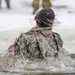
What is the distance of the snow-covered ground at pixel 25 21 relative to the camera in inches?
378

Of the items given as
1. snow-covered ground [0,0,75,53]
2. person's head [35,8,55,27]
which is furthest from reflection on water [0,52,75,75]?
snow-covered ground [0,0,75,53]

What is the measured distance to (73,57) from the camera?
6.88 meters

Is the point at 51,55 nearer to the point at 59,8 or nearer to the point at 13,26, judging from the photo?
the point at 13,26

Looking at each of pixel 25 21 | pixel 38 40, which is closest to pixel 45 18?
pixel 38 40

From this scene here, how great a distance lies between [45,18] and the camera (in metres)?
5.73

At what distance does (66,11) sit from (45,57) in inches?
330

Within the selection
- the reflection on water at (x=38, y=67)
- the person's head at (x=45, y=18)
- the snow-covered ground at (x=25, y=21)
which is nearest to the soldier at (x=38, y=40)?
the person's head at (x=45, y=18)

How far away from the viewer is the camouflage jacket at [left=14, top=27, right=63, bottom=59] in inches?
223

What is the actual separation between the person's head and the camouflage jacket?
9 cm

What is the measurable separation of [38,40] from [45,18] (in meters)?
0.33

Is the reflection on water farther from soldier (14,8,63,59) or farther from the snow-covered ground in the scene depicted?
the snow-covered ground

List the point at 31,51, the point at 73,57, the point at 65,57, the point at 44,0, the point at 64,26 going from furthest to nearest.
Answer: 1. the point at 44,0
2. the point at 64,26
3. the point at 73,57
4. the point at 65,57
5. the point at 31,51

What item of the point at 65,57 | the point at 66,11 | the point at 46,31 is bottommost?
the point at 66,11

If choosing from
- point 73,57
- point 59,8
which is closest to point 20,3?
point 59,8
